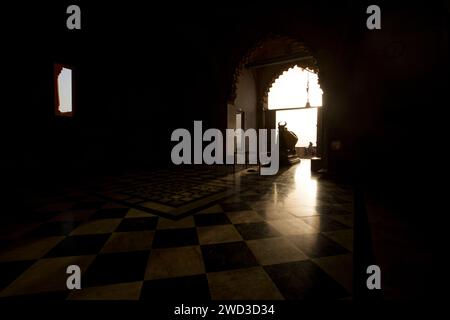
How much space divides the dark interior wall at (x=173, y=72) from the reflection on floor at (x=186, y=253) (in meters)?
0.72

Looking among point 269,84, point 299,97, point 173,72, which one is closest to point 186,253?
point 173,72

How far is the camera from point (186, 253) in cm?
132

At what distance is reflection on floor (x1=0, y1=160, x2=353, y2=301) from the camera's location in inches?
38.8

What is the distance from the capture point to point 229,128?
641 cm

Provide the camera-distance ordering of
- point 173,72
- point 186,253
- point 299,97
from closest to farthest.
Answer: point 186,253 < point 173,72 < point 299,97

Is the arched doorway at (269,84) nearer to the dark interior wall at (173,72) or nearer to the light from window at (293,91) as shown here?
the light from window at (293,91)

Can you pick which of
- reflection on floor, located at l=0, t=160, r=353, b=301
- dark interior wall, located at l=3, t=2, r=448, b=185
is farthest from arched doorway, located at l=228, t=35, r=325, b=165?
reflection on floor, located at l=0, t=160, r=353, b=301

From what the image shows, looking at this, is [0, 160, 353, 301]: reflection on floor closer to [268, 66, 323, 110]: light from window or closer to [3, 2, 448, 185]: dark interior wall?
[3, 2, 448, 185]: dark interior wall

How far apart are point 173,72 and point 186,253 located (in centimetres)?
671

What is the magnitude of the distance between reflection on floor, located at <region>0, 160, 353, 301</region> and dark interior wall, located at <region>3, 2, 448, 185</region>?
0.72 metres

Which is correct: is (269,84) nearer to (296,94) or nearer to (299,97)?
(296,94)

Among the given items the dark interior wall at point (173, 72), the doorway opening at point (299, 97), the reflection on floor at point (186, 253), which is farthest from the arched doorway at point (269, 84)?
the reflection on floor at point (186, 253)

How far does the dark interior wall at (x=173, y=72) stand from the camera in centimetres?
277
